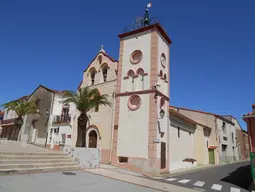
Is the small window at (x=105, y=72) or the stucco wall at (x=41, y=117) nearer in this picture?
the small window at (x=105, y=72)

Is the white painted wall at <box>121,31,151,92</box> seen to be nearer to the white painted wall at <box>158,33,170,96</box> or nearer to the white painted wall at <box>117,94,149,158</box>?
the white painted wall at <box>158,33,170,96</box>

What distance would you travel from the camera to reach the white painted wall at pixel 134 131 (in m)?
15.8

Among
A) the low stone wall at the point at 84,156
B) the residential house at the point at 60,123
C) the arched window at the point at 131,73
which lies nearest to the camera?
the low stone wall at the point at 84,156

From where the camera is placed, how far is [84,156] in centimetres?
1321

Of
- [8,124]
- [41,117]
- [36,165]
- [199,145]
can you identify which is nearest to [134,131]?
[36,165]

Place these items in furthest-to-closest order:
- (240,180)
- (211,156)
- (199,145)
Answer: (211,156), (199,145), (240,180)

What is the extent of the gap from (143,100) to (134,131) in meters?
2.72

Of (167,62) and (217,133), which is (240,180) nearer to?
(167,62)

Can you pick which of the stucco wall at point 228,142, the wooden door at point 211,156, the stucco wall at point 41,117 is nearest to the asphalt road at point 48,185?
the stucco wall at point 41,117

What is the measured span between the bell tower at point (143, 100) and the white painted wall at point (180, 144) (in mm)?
1728

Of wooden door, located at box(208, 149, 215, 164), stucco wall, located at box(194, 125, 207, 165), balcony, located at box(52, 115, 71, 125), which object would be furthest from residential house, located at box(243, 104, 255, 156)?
wooden door, located at box(208, 149, 215, 164)

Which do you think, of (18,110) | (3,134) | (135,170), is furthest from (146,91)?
(3,134)

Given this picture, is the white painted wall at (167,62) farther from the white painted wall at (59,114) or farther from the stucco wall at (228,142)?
the stucco wall at (228,142)

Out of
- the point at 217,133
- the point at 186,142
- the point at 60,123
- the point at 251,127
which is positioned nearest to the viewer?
the point at 251,127
